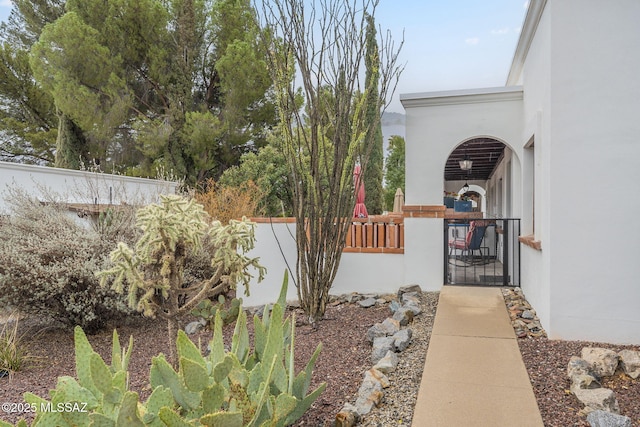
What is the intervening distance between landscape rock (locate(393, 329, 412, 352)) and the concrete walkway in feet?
0.76

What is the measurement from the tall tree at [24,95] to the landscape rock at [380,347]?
61.1ft

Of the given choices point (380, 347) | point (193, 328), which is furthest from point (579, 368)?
point (193, 328)

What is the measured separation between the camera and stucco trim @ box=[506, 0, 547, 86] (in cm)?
469

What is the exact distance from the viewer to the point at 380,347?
379 cm

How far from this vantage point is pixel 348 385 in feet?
10.4

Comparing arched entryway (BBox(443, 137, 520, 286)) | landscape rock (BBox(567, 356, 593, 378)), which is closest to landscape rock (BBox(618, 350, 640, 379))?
landscape rock (BBox(567, 356, 593, 378))

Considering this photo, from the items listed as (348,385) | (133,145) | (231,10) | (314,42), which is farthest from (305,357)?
(231,10)

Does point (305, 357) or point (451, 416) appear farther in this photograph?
point (305, 357)

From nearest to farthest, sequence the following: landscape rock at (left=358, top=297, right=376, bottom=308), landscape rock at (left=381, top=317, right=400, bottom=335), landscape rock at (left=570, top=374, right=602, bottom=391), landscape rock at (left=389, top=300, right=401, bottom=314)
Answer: landscape rock at (left=570, top=374, right=602, bottom=391), landscape rock at (left=381, top=317, right=400, bottom=335), landscape rock at (left=389, top=300, right=401, bottom=314), landscape rock at (left=358, top=297, right=376, bottom=308)

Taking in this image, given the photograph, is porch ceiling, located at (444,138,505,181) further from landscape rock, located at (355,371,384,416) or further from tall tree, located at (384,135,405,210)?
tall tree, located at (384,135,405,210)

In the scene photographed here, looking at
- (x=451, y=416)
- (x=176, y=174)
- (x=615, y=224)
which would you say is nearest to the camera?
(x=451, y=416)

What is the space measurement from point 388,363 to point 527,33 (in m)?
4.99

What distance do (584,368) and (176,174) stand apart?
14.6 metres

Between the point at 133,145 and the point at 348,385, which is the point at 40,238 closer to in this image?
the point at 348,385
